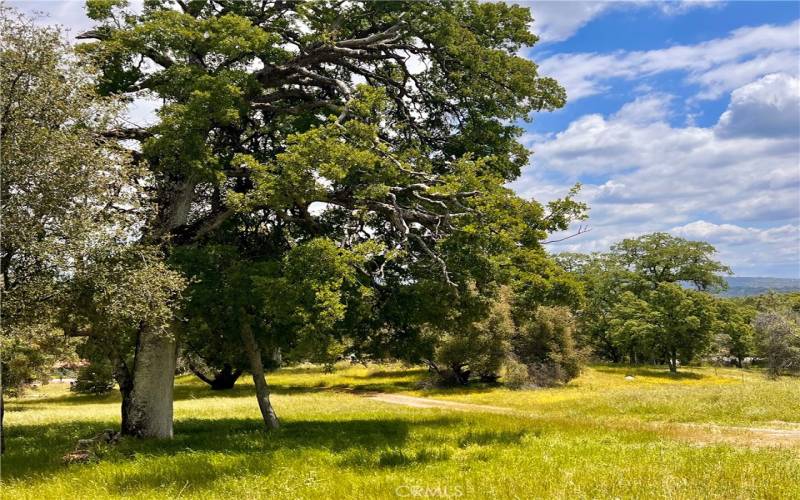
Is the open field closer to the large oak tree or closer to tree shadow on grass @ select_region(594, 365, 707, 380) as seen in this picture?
the large oak tree

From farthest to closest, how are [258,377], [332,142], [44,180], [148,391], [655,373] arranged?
1. [655,373]
2. [258,377]
3. [148,391]
4. [332,142]
5. [44,180]

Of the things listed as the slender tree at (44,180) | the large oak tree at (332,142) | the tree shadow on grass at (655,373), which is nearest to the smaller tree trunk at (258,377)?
the large oak tree at (332,142)

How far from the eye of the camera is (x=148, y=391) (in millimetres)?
17062

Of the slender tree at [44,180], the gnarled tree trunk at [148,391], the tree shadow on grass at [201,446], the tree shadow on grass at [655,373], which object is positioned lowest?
the tree shadow on grass at [655,373]

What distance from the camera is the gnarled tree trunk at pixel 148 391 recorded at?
17.0m

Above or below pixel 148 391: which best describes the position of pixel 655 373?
below

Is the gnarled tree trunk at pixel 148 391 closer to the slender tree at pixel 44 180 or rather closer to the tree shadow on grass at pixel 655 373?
the slender tree at pixel 44 180

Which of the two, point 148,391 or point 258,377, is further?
point 258,377

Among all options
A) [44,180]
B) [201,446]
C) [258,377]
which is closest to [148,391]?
[201,446]

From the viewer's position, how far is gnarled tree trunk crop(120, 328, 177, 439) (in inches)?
670

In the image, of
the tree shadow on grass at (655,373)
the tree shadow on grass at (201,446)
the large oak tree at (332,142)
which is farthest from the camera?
the tree shadow on grass at (655,373)

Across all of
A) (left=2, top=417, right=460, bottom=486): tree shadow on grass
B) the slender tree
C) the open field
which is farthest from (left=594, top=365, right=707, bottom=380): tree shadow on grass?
the slender tree

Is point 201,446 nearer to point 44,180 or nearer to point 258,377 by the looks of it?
point 258,377

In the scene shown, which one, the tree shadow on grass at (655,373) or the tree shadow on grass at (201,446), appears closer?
the tree shadow on grass at (201,446)
